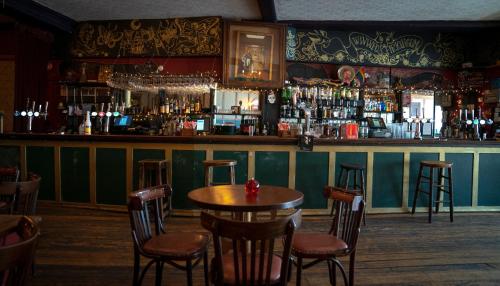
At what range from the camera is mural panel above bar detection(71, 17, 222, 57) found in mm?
7781

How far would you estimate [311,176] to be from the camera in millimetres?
5355

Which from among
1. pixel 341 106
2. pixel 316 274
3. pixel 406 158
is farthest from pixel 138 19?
pixel 316 274

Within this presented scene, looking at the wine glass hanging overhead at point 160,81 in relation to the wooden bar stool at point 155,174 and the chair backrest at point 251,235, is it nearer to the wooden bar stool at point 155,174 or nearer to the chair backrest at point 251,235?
the wooden bar stool at point 155,174

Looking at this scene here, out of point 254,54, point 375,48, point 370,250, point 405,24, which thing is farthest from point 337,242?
point 375,48

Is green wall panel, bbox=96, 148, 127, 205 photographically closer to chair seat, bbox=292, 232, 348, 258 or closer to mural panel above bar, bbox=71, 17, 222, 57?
mural panel above bar, bbox=71, 17, 222, 57

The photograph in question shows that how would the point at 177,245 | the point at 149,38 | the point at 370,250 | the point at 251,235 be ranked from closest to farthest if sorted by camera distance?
1. the point at 251,235
2. the point at 177,245
3. the point at 370,250
4. the point at 149,38

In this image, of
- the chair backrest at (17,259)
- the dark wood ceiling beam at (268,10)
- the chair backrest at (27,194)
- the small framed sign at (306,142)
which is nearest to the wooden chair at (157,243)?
the chair backrest at (27,194)

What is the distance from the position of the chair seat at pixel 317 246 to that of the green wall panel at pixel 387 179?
309 centimetres

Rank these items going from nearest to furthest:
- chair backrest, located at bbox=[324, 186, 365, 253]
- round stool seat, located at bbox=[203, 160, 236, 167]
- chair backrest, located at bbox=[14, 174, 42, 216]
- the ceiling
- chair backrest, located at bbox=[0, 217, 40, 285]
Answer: chair backrest, located at bbox=[0, 217, 40, 285]
chair backrest, located at bbox=[324, 186, 365, 253]
chair backrest, located at bbox=[14, 174, 42, 216]
round stool seat, located at bbox=[203, 160, 236, 167]
the ceiling

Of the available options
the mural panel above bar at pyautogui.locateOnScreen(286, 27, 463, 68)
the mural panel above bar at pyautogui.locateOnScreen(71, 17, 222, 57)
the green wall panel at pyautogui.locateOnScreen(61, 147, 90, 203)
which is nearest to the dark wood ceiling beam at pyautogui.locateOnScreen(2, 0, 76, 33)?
the mural panel above bar at pyautogui.locateOnScreen(71, 17, 222, 57)

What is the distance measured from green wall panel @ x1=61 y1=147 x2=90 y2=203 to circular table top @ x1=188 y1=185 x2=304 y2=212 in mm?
3462

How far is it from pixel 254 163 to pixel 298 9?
3.50m

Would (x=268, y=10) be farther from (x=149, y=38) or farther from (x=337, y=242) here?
(x=337, y=242)

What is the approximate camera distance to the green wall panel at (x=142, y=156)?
5.30 m
